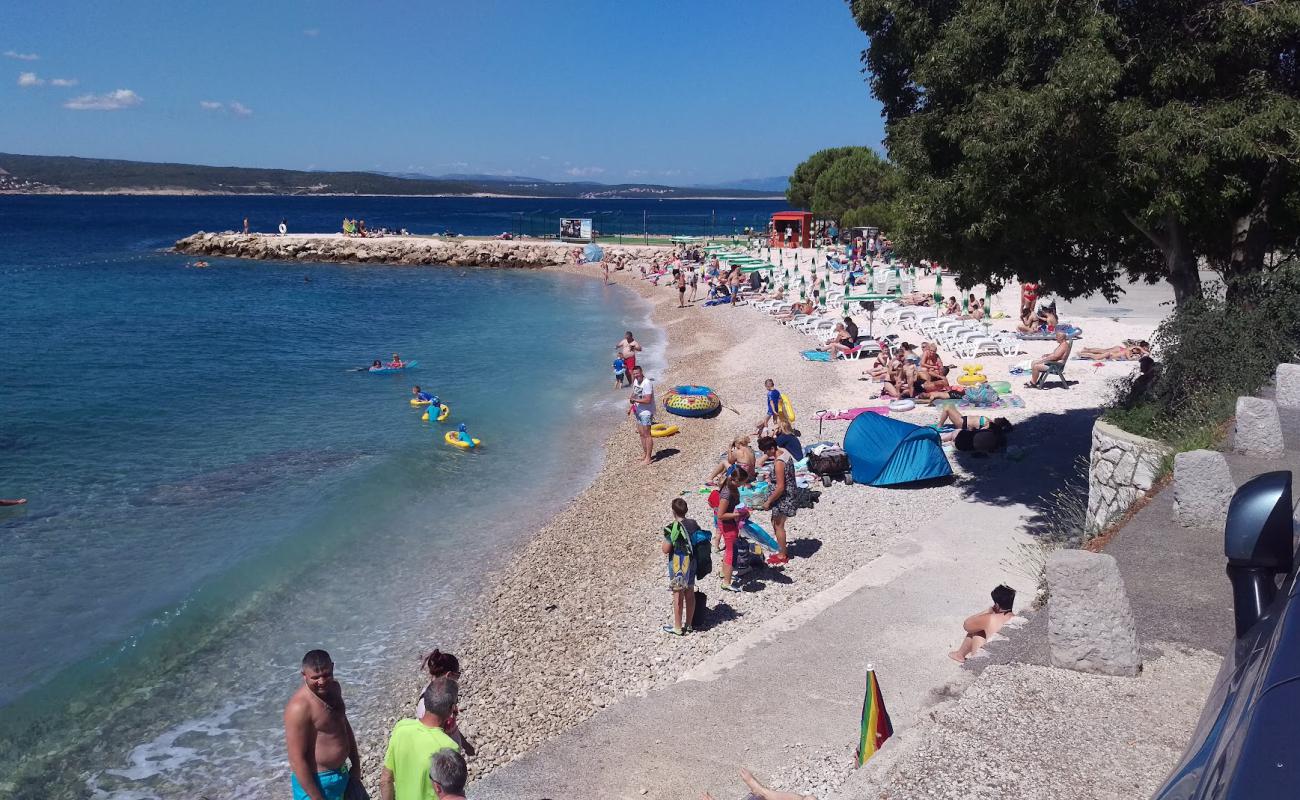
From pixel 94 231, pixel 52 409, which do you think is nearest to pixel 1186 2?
pixel 52 409

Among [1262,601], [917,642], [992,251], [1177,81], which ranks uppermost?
[1177,81]

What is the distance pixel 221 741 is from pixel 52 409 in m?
16.5

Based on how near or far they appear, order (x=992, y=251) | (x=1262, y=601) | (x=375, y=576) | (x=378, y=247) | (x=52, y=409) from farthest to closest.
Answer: (x=378, y=247) < (x=52, y=409) < (x=375, y=576) < (x=992, y=251) < (x=1262, y=601)

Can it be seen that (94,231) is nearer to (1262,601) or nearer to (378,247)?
(378,247)

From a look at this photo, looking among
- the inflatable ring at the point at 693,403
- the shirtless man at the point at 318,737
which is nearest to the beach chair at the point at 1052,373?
the inflatable ring at the point at 693,403

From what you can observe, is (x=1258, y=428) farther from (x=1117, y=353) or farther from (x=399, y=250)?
(x=399, y=250)

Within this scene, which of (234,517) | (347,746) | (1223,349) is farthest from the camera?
(234,517)

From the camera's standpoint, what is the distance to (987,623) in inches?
268

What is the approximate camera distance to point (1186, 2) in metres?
8.38

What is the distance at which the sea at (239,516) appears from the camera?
8.52 m

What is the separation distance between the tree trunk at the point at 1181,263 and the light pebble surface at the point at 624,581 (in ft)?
10.9

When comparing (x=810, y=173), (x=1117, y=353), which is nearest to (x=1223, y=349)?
(x=1117, y=353)

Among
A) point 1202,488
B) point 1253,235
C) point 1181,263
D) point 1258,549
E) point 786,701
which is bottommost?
point 786,701

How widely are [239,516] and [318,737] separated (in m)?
9.88
